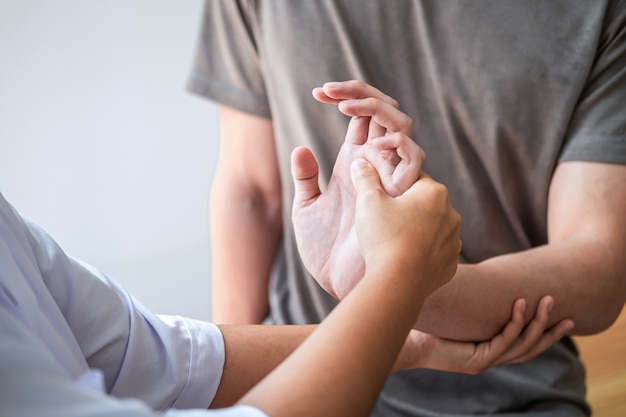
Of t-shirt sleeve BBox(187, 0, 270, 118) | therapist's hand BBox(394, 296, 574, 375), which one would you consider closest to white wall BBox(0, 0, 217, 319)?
t-shirt sleeve BBox(187, 0, 270, 118)

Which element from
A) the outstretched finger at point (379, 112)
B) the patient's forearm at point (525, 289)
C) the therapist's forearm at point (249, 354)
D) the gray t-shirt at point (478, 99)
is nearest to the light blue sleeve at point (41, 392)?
the therapist's forearm at point (249, 354)

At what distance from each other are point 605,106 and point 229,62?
1.90 feet

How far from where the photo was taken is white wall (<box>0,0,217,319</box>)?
5.03 feet

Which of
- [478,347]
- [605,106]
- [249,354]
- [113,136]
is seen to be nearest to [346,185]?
[249,354]

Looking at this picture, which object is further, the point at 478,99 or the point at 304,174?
the point at 478,99

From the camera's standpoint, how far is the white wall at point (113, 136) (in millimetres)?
1534

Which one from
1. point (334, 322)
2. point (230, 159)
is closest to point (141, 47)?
point (230, 159)

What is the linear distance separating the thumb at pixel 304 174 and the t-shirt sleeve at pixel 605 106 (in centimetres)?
44

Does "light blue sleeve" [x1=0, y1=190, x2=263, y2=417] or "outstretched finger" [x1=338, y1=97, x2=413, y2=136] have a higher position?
"outstretched finger" [x1=338, y1=97, x2=413, y2=136]

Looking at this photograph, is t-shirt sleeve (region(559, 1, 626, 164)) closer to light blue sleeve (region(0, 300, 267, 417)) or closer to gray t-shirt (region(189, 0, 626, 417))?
gray t-shirt (region(189, 0, 626, 417))

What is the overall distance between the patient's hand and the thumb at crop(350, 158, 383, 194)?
0.03m

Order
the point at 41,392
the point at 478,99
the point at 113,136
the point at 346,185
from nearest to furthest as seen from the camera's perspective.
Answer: the point at 41,392 < the point at 346,185 < the point at 478,99 < the point at 113,136

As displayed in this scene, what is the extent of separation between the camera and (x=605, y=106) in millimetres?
1123

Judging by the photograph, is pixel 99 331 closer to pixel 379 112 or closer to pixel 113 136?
pixel 379 112
